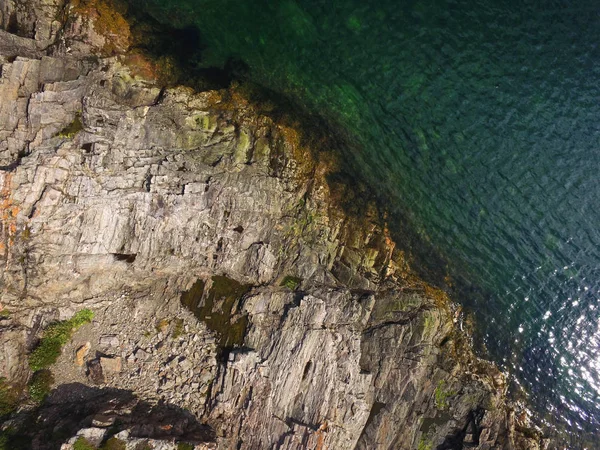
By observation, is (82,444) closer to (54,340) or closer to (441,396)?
(54,340)

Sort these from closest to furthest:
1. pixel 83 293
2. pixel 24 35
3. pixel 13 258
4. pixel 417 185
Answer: pixel 13 258 < pixel 83 293 < pixel 24 35 < pixel 417 185

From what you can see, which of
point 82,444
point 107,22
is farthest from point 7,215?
point 107,22

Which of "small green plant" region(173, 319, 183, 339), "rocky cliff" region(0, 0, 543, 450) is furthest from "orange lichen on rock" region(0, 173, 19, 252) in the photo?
"small green plant" region(173, 319, 183, 339)

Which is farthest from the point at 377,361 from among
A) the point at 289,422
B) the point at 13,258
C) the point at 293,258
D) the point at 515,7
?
the point at 515,7

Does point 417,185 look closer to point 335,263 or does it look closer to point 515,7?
point 335,263

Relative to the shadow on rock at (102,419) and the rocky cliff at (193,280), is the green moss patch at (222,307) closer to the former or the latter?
the rocky cliff at (193,280)
